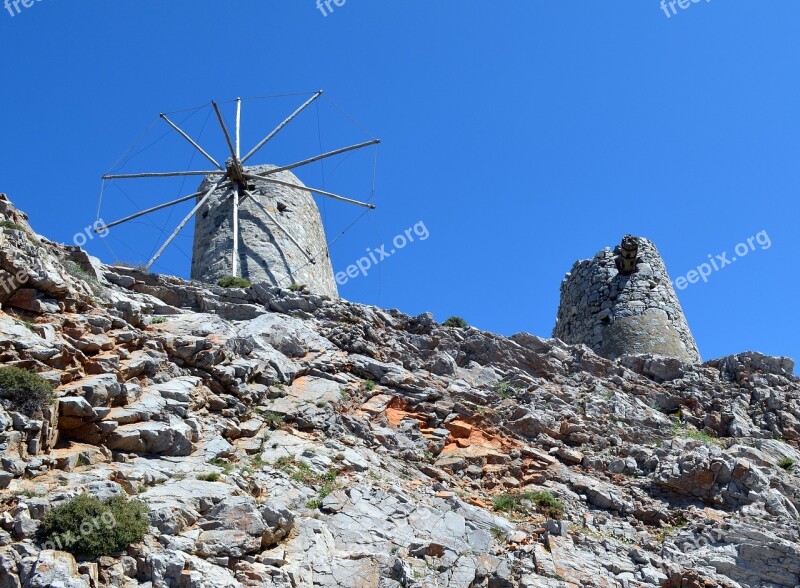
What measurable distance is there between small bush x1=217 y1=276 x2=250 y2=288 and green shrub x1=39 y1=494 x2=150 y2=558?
10019mm

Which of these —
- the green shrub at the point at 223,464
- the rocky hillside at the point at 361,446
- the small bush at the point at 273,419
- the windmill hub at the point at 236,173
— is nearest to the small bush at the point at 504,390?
the rocky hillside at the point at 361,446

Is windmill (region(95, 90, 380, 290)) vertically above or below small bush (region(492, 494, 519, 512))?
above

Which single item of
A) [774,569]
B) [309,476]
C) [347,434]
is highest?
[347,434]

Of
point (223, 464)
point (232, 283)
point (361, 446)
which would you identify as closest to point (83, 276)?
point (232, 283)

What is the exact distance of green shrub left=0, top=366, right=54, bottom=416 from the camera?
9875 millimetres

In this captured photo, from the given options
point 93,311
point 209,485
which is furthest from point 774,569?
point 93,311

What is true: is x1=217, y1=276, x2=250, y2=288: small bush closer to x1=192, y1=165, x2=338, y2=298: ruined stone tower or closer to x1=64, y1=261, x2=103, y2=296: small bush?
x1=192, y1=165, x2=338, y2=298: ruined stone tower

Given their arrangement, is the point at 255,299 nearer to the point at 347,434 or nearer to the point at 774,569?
the point at 347,434

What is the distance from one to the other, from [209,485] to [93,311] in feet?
14.0

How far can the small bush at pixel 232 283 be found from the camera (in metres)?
18.6

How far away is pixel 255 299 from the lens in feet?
55.8

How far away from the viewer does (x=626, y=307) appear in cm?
2152

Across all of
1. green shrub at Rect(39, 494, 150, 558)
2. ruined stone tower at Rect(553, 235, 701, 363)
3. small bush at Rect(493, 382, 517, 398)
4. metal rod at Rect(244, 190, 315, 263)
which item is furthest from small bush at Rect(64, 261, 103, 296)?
ruined stone tower at Rect(553, 235, 701, 363)

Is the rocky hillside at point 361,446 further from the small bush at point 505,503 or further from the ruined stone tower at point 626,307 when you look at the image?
the ruined stone tower at point 626,307
